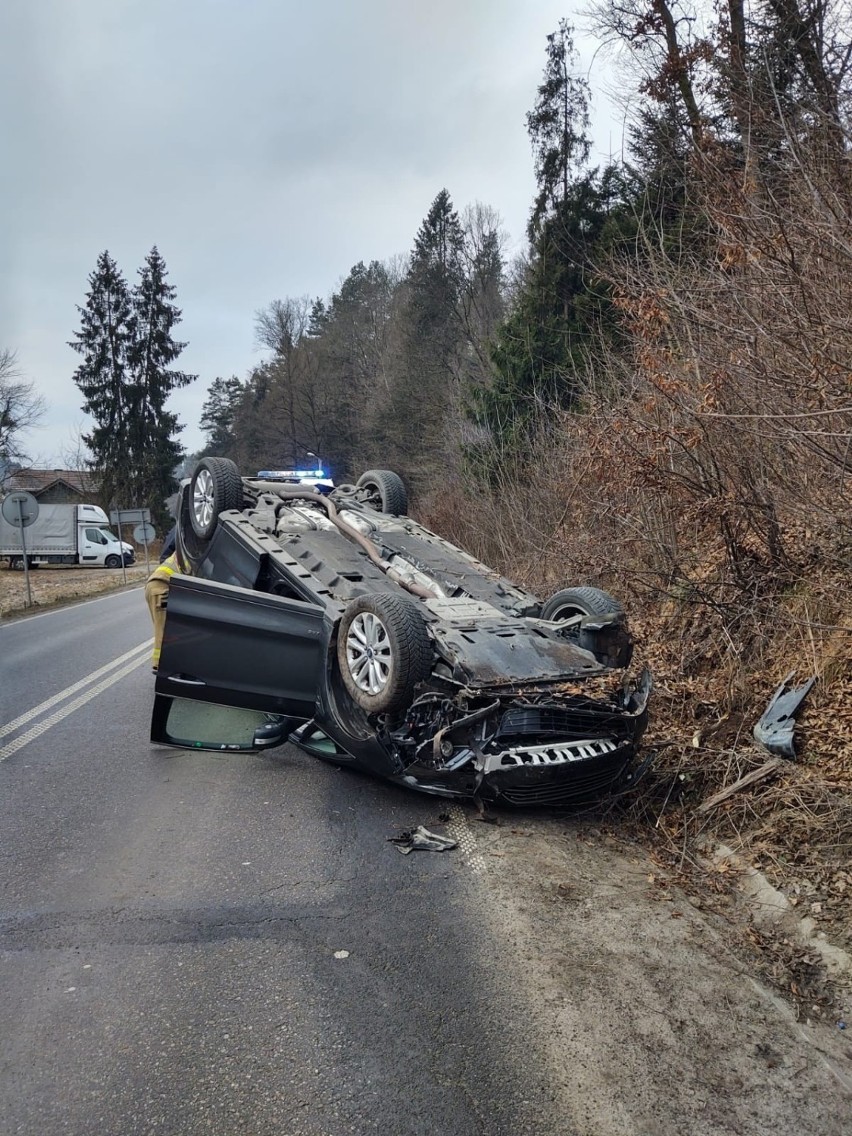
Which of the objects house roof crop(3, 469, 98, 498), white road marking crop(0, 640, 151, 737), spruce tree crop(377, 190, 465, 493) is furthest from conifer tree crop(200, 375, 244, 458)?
white road marking crop(0, 640, 151, 737)

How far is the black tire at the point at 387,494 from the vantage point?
26.1ft

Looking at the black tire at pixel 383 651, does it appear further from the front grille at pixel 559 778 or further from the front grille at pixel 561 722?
the front grille at pixel 559 778

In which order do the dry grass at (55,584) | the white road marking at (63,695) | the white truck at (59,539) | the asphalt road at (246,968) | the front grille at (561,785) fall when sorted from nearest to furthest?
the asphalt road at (246,968) < the front grille at (561,785) < the white road marking at (63,695) < the dry grass at (55,584) < the white truck at (59,539)

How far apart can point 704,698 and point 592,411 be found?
282 centimetres

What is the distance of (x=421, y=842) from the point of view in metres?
4.54

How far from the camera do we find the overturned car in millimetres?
4672

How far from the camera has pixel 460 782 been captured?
463cm

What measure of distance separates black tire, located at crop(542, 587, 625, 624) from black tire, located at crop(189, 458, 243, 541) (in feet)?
9.51

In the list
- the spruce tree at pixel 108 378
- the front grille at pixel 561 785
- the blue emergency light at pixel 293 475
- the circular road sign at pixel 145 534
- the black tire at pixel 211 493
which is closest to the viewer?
the front grille at pixel 561 785

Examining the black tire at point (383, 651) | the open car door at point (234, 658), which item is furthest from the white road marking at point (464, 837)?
the open car door at point (234, 658)

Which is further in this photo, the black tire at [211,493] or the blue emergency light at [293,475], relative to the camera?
the blue emergency light at [293,475]

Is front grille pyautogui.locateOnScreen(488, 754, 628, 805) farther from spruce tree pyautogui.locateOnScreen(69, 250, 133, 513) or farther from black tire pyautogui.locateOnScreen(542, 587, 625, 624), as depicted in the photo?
spruce tree pyautogui.locateOnScreen(69, 250, 133, 513)

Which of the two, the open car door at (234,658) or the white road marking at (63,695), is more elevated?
the open car door at (234,658)

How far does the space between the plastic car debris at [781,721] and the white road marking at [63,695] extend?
5.67 m
